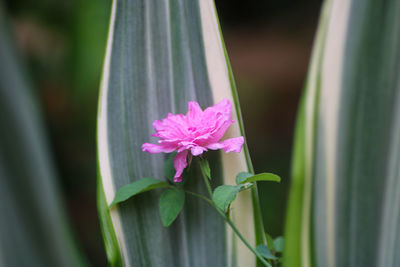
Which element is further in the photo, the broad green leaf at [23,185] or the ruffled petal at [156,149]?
the broad green leaf at [23,185]

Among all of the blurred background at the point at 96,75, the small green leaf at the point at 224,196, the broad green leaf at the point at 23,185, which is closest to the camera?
the small green leaf at the point at 224,196

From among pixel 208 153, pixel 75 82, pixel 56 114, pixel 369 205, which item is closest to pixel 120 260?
pixel 208 153

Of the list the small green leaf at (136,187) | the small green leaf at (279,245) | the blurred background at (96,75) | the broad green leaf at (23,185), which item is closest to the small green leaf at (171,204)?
the small green leaf at (136,187)

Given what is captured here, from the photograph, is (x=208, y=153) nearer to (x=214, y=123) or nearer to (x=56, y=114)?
(x=214, y=123)

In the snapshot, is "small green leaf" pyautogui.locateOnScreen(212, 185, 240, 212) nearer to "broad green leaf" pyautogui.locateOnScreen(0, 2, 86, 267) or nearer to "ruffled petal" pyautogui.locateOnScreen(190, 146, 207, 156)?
"ruffled petal" pyautogui.locateOnScreen(190, 146, 207, 156)

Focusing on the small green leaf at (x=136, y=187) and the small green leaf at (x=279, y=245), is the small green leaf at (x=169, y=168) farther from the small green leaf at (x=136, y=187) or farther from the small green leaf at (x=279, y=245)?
the small green leaf at (x=279, y=245)

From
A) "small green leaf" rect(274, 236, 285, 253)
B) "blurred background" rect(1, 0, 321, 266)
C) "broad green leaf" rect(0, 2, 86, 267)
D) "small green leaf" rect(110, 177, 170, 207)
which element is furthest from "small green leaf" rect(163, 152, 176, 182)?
"blurred background" rect(1, 0, 321, 266)

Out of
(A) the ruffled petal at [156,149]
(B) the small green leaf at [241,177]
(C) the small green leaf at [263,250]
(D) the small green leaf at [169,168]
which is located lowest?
(C) the small green leaf at [263,250]
